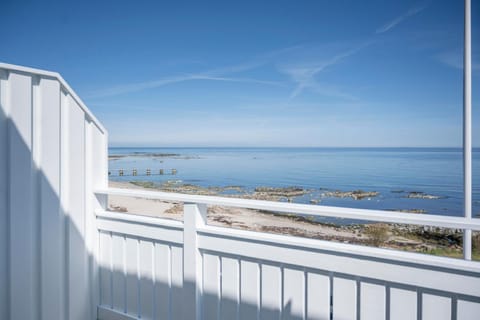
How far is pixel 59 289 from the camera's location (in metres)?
1.95

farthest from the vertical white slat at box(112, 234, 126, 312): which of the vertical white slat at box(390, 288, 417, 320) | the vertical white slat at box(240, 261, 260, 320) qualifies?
the vertical white slat at box(390, 288, 417, 320)

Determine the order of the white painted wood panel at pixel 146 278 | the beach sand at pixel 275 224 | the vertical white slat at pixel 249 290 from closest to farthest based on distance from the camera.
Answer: the vertical white slat at pixel 249 290, the white painted wood panel at pixel 146 278, the beach sand at pixel 275 224

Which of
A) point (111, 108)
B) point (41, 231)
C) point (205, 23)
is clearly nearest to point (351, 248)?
point (41, 231)

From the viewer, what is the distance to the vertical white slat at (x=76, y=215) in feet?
6.55

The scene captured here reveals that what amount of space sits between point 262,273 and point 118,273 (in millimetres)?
1063

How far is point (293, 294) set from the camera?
1441mm

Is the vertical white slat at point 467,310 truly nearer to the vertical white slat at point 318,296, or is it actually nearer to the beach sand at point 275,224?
the vertical white slat at point 318,296

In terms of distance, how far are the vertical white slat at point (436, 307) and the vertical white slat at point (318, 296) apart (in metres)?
0.35

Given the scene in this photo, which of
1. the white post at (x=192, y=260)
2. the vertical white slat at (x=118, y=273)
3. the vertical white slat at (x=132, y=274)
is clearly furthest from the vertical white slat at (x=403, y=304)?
the vertical white slat at (x=118, y=273)

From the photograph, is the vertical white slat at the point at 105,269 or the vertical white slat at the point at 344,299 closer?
the vertical white slat at the point at 344,299

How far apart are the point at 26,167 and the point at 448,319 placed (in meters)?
2.07

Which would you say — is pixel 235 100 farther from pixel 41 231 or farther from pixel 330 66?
pixel 41 231

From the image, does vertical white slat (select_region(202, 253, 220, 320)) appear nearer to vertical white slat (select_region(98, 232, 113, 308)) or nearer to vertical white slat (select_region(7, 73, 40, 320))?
vertical white slat (select_region(98, 232, 113, 308))

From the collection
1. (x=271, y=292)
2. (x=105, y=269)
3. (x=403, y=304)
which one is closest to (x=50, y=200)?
(x=105, y=269)
